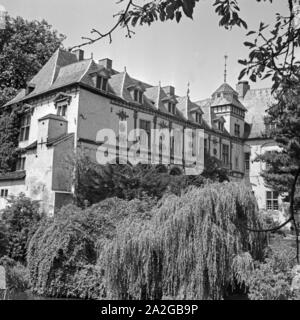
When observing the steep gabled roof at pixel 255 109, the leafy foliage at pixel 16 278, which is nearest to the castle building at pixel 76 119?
the steep gabled roof at pixel 255 109

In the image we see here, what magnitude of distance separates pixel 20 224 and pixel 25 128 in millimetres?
8561

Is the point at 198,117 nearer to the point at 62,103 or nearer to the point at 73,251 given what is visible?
the point at 62,103

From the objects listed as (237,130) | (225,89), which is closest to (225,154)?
(237,130)

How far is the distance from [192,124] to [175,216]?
19664 millimetres

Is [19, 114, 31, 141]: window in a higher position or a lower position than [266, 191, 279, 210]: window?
higher

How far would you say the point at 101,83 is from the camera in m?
23.3

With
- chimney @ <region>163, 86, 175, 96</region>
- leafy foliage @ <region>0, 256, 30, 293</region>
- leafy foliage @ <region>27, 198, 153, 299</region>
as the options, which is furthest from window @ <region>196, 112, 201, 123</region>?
leafy foliage @ <region>0, 256, 30, 293</region>

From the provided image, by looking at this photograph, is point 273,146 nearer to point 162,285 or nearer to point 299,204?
point 299,204

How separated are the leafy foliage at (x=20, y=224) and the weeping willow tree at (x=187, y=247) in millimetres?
6872

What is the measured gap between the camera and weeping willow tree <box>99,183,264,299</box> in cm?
988

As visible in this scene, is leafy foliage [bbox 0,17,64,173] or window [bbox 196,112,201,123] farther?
window [bbox 196,112,201,123]

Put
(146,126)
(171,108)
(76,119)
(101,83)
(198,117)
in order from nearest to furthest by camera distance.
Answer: (76,119)
(101,83)
(146,126)
(171,108)
(198,117)

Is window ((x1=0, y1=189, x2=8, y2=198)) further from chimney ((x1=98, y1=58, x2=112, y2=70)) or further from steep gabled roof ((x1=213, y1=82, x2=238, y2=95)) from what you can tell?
steep gabled roof ((x1=213, y1=82, x2=238, y2=95))

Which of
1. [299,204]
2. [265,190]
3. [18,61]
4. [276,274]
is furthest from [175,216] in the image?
[265,190]
